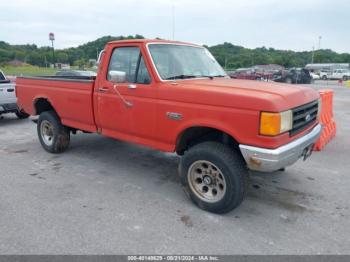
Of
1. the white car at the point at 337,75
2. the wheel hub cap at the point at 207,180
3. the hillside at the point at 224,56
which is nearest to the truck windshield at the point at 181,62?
the wheel hub cap at the point at 207,180

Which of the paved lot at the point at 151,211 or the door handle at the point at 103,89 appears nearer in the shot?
the paved lot at the point at 151,211

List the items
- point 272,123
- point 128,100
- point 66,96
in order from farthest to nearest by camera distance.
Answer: point 66,96, point 128,100, point 272,123

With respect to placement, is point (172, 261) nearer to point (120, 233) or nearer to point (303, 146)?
point (120, 233)

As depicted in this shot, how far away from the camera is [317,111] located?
176 inches

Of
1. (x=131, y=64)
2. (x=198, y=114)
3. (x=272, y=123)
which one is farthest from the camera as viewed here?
(x=131, y=64)

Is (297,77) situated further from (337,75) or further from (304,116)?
(304,116)

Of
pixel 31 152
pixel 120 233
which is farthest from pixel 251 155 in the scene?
pixel 31 152

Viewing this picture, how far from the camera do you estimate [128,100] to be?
4598 mm

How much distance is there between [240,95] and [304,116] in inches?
38.0

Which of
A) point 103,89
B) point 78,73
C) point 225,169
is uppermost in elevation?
point 78,73

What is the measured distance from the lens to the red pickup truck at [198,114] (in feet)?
11.4

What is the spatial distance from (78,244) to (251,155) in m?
1.98

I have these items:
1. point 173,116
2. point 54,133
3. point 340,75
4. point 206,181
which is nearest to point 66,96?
point 54,133

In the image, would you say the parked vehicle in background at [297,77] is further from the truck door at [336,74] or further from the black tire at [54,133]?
the black tire at [54,133]
